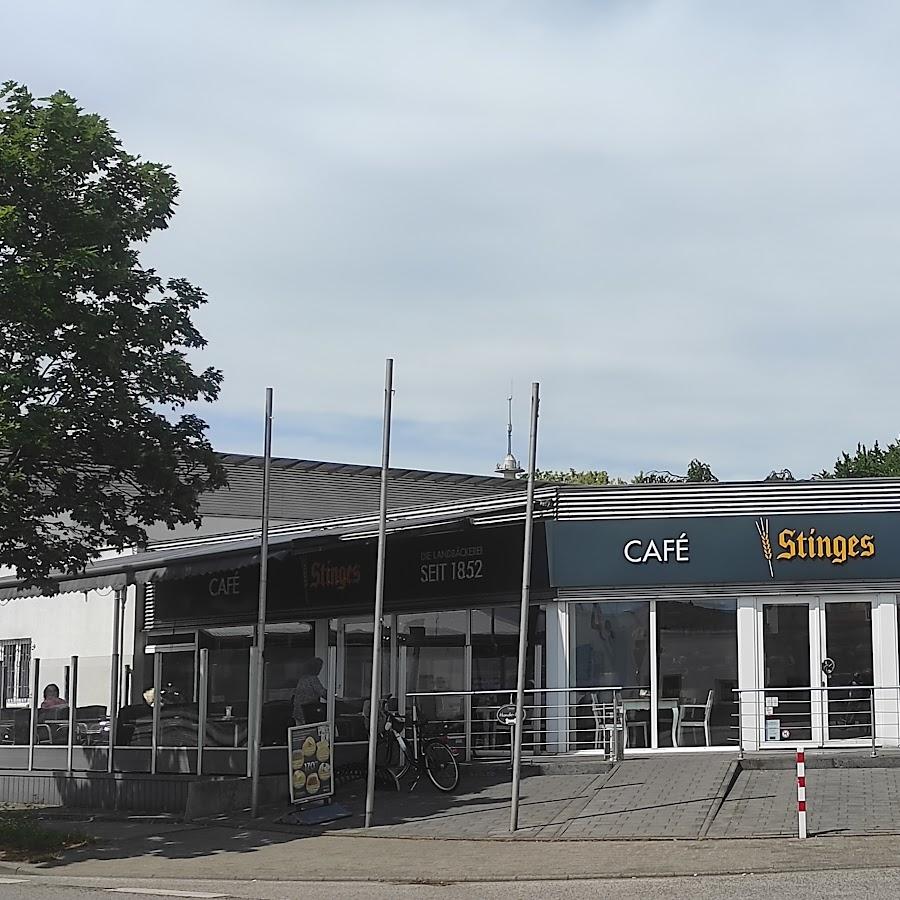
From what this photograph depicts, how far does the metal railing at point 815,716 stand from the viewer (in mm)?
22047

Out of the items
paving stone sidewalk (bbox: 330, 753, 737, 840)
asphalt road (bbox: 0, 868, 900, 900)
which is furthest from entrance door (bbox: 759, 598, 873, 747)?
asphalt road (bbox: 0, 868, 900, 900)

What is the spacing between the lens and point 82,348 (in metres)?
17.8

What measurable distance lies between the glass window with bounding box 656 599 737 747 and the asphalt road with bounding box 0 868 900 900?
9.35 metres

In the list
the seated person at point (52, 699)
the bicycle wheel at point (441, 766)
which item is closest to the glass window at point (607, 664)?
the bicycle wheel at point (441, 766)

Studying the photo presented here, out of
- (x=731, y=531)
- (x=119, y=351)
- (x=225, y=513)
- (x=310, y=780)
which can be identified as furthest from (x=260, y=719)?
(x=225, y=513)

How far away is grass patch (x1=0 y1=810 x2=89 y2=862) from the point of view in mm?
17141

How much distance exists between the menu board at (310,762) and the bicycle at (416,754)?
1.47m

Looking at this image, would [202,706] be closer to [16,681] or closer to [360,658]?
[16,681]

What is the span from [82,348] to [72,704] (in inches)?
322

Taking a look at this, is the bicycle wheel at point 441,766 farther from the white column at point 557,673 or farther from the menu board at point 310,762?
the white column at point 557,673

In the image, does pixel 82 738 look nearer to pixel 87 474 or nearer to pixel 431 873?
pixel 87 474

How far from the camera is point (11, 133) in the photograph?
18.2 meters

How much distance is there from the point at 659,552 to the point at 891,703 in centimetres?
416

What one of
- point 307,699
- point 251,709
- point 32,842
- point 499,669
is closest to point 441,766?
point 307,699
